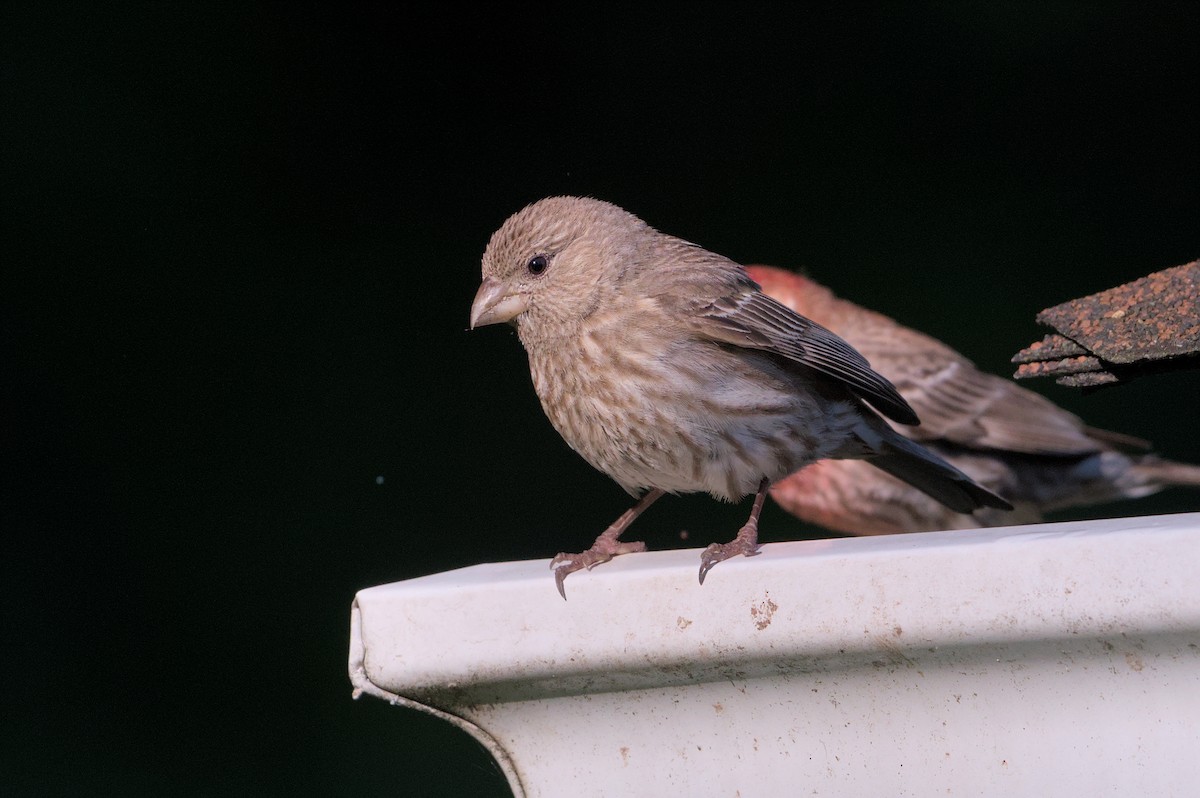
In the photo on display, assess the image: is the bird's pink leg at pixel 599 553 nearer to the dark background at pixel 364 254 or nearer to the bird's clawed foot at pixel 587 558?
the bird's clawed foot at pixel 587 558

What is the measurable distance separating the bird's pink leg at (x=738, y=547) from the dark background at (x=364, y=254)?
5.82 ft

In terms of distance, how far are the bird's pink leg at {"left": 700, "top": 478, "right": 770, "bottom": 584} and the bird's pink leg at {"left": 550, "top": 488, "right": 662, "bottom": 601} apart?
0.19 m

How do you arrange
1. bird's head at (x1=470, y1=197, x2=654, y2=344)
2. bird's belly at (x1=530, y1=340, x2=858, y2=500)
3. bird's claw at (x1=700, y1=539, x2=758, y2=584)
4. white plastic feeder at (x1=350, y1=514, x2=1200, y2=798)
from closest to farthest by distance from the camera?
white plastic feeder at (x1=350, y1=514, x2=1200, y2=798) < bird's claw at (x1=700, y1=539, x2=758, y2=584) < bird's belly at (x1=530, y1=340, x2=858, y2=500) < bird's head at (x1=470, y1=197, x2=654, y2=344)

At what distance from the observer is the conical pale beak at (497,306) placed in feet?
8.80

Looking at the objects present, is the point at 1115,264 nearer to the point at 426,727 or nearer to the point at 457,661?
the point at 426,727

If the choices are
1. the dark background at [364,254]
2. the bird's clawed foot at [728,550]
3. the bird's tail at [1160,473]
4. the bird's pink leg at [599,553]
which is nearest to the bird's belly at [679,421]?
the bird's pink leg at [599,553]

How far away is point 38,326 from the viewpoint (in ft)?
13.6

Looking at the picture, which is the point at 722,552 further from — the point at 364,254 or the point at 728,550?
the point at 364,254

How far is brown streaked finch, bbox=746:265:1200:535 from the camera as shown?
412cm

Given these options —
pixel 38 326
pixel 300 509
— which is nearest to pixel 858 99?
pixel 300 509

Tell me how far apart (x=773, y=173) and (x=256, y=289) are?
1.82 m

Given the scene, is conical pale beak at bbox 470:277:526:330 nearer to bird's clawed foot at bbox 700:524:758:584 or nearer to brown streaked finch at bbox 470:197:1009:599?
brown streaked finch at bbox 470:197:1009:599

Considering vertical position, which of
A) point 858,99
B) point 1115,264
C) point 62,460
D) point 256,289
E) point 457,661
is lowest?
point 62,460

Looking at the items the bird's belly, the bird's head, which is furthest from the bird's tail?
the bird's head
